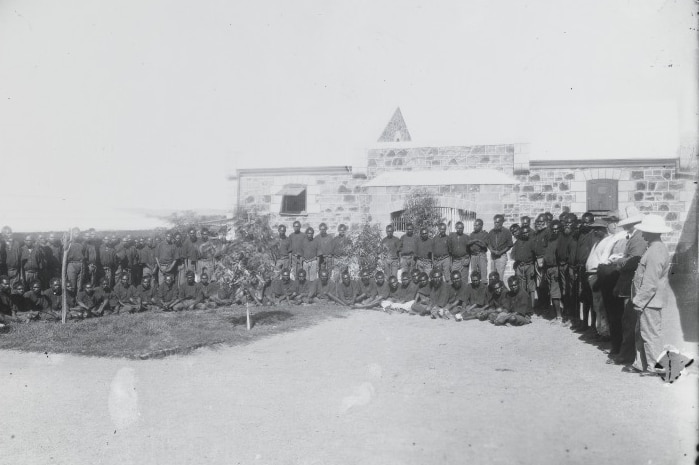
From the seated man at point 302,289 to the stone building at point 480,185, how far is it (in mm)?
3853

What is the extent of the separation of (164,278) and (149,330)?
303 cm

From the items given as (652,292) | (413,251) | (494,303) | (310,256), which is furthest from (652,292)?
(310,256)

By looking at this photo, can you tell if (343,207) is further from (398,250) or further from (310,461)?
(310,461)

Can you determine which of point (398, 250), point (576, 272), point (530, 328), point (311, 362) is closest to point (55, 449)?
point (311, 362)

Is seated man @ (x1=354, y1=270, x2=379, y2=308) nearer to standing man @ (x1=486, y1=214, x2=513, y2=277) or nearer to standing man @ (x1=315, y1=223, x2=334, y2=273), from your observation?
standing man @ (x1=315, y1=223, x2=334, y2=273)

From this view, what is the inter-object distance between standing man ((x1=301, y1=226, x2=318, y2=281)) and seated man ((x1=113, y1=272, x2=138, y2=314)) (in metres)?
3.72

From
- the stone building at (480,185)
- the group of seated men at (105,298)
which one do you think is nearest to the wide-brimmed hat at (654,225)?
the group of seated men at (105,298)

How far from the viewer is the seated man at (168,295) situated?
11086 mm

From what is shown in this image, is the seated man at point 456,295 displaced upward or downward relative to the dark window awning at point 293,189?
downward

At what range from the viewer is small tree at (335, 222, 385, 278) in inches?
464

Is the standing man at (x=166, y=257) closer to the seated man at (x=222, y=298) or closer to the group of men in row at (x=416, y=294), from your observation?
the seated man at (x=222, y=298)

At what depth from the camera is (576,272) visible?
8.90m

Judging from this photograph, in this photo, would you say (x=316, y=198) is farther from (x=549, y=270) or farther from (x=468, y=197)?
(x=549, y=270)

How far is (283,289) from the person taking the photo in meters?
11.9
